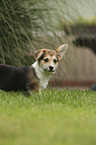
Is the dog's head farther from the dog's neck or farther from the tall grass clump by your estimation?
the tall grass clump

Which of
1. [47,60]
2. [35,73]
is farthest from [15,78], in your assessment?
[47,60]

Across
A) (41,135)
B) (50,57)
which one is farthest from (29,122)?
(50,57)

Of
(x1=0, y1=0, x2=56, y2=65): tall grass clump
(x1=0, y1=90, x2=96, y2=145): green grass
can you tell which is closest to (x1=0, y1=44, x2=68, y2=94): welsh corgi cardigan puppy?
(x1=0, y1=90, x2=96, y2=145): green grass

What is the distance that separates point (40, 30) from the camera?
4062mm

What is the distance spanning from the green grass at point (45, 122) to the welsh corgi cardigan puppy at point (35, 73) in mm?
237

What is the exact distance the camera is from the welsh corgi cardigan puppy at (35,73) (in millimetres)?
2902

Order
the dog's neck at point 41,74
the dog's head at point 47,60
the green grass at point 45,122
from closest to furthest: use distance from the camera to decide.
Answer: the green grass at point 45,122 → the dog's head at point 47,60 → the dog's neck at point 41,74

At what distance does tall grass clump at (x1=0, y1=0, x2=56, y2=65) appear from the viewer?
3689mm

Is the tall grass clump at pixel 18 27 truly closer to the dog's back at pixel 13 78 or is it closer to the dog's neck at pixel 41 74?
the dog's back at pixel 13 78

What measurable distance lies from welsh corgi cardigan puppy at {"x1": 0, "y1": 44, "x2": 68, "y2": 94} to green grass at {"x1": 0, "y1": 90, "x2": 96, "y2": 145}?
9.3 inches

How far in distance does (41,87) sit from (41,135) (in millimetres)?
1502

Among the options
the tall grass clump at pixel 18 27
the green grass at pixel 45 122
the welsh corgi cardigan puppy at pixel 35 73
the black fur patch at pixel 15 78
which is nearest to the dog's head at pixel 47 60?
the welsh corgi cardigan puppy at pixel 35 73

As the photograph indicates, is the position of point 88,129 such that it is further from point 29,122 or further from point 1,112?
point 1,112

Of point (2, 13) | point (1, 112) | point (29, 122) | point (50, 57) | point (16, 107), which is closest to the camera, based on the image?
point (29, 122)
